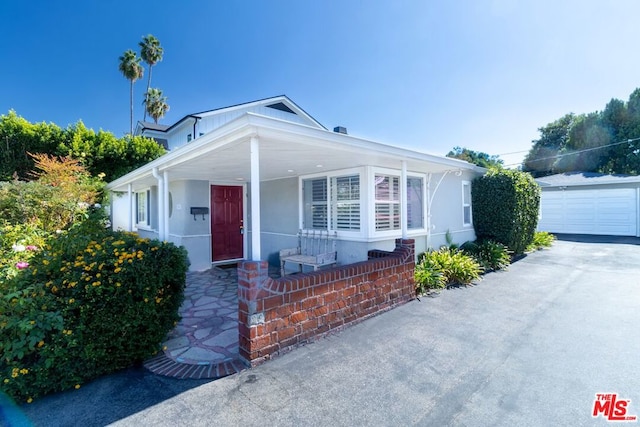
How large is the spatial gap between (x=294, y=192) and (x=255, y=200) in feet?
13.7

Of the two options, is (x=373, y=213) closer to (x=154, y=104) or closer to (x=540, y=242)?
(x=540, y=242)

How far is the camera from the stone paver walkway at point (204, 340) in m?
2.96

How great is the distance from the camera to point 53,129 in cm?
1135

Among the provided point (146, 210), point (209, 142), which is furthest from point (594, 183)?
point (146, 210)

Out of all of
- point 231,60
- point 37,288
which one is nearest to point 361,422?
point 37,288

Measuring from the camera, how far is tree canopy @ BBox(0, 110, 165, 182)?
1062cm

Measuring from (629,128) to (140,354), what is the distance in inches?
1172

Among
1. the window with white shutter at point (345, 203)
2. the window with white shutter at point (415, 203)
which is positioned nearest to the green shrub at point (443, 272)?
the window with white shutter at point (415, 203)

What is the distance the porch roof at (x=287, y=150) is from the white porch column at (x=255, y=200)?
0.17 meters

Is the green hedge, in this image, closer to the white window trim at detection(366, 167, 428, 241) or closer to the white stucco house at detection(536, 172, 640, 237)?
the white window trim at detection(366, 167, 428, 241)

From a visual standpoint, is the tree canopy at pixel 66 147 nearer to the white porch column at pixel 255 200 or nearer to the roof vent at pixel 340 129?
the roof vent at pixel 340 129

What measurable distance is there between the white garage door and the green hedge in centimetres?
731

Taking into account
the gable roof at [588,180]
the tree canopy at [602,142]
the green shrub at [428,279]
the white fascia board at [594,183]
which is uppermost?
the tree canopy at [602,142]

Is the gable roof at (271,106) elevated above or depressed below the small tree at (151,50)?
below
